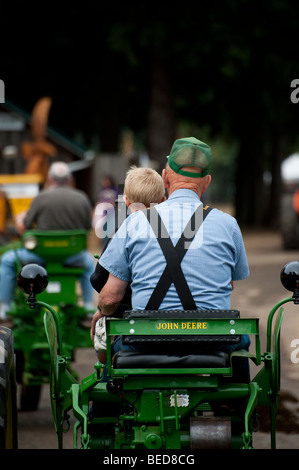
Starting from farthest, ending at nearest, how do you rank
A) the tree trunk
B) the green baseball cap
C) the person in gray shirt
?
the tree trunk → the person in gray shirt → the green baseball cap

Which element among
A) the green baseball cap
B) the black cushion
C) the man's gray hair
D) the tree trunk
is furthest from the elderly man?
the tree trunk

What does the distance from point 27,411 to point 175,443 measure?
11.8ft

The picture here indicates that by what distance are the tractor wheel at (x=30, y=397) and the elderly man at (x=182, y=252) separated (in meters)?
2.95

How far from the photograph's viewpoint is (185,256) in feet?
14.8

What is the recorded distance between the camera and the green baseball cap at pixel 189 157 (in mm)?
4742

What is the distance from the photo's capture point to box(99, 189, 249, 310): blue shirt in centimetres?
450

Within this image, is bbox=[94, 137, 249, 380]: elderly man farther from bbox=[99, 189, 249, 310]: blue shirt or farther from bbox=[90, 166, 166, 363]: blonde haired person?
bbox=[90, 166, 166, 363]: blonde haired person

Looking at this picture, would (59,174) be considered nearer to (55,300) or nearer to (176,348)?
(55,300)

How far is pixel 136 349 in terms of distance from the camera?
439cm

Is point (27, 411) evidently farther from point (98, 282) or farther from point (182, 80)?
point (182, 80)

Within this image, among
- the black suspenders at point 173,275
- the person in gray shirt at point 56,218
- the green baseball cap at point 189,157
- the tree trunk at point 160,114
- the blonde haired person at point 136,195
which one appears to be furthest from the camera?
the tree trunk at point 160,114

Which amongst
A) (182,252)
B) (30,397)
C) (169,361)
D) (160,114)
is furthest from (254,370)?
(160,114)

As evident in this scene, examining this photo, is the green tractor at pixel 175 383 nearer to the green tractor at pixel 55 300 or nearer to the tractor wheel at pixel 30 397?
the tractor wheel at pixel 30 397

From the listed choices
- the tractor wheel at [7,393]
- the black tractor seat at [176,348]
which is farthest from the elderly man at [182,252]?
the tractor wheel at [7,393]
